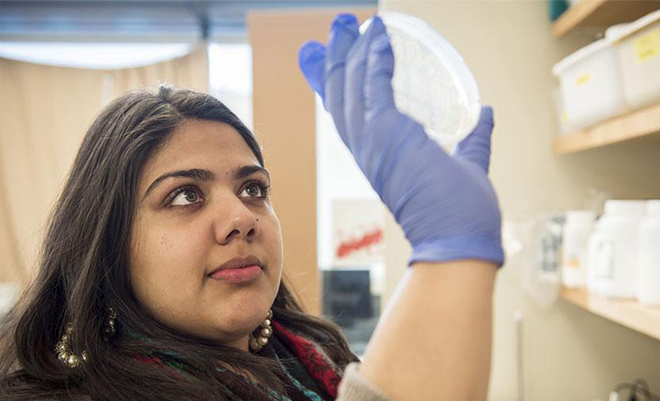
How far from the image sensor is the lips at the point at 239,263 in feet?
2.82

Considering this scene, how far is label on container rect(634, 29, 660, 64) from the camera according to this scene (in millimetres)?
1290

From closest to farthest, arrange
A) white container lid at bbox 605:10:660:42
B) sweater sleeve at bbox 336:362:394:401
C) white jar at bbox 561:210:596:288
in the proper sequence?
1. sweater sleeve at bbox 336:362:394:401
2. white container lid at bbox 605:10:660:42
3. white jar at bbox 561:210:596:288

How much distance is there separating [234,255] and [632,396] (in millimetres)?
1727

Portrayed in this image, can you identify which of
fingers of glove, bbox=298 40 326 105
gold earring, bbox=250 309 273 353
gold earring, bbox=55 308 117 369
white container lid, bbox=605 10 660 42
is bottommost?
gold earring, bbox=250 309 273 353

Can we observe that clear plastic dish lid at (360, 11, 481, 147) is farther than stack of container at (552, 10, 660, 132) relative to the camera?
No

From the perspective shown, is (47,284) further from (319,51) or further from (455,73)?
(455,73)

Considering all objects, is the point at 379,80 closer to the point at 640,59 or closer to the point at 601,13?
the point at 640,59

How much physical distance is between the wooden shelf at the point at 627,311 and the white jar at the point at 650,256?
0.03 meters

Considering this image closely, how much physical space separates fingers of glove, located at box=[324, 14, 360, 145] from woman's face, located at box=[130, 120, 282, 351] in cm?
23

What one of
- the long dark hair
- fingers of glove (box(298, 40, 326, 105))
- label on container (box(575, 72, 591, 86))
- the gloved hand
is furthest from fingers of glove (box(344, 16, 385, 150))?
label on container (box(575, 72, 591, 86))

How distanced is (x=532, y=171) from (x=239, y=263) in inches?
62.2

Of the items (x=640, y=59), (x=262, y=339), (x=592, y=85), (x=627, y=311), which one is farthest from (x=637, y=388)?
(x=262, y=339)

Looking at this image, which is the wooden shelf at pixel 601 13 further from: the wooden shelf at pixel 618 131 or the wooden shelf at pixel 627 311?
the wooden shelf at pixel 627 311

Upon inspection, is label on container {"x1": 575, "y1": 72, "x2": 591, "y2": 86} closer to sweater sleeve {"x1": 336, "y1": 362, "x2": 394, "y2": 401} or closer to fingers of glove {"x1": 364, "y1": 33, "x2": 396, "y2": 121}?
fingers of glove {"x1": 364, "y1": 33, "x2": 396, "y2": 121}
